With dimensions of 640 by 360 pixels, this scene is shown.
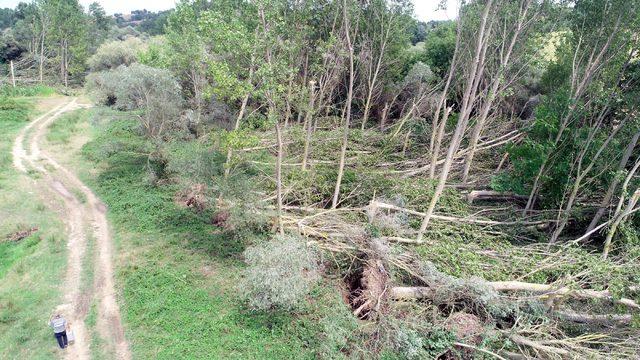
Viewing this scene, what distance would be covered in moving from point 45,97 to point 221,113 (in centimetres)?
2921

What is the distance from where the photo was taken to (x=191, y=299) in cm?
1340

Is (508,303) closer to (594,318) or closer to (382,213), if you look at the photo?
(594,318)

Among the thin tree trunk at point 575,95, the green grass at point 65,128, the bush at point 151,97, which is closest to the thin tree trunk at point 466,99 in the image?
the thin tree trunk at point 575,95

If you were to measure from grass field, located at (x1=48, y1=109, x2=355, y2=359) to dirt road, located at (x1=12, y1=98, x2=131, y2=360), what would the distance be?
406mm

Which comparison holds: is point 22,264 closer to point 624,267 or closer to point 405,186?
point 405,186

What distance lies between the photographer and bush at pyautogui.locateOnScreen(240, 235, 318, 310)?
12.3 metres

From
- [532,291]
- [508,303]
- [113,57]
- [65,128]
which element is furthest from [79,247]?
[113,57]

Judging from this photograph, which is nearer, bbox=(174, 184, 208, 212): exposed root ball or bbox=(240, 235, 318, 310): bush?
bbox=(240, 235, 318, 310): bush

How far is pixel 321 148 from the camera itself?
2473 cm

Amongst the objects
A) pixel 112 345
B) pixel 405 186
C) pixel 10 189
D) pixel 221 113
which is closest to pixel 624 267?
pixel 405 186

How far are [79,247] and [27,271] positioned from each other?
6.72ft

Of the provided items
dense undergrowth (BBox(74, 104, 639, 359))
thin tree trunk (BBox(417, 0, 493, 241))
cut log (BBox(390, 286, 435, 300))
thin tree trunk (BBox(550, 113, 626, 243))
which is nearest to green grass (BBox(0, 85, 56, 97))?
dense undergrowth (BBox(74, 104, 639, 359))

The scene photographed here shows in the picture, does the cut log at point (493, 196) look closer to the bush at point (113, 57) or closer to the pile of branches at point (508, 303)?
the pile of branches at point (508, 303)

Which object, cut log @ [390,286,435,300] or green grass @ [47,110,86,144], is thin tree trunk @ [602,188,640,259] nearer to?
cut log @ [390,286,435,300]
